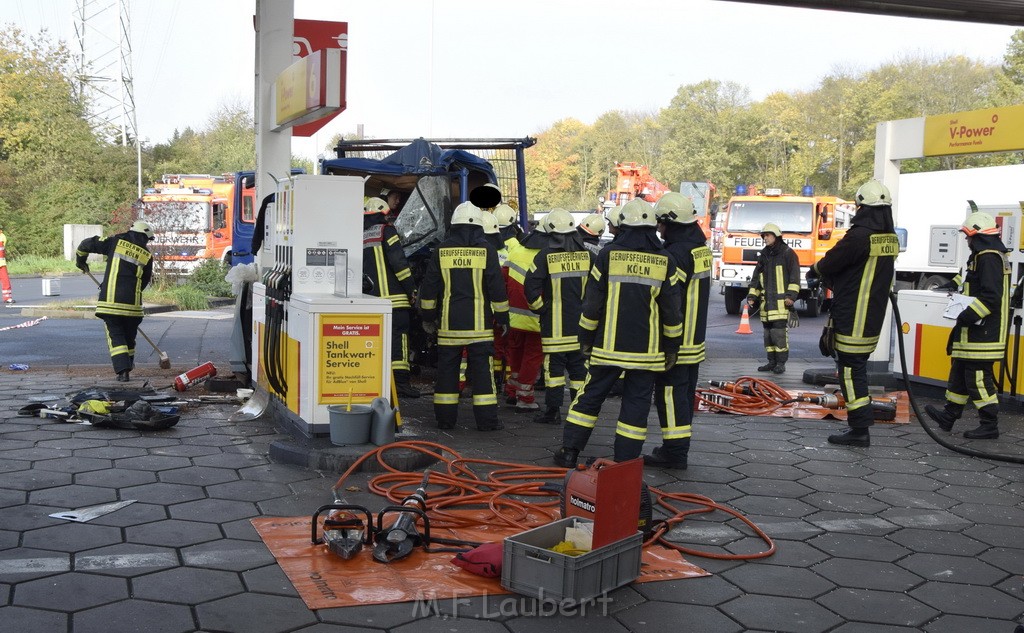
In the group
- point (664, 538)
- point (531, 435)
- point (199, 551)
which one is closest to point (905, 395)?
point (531, 435)

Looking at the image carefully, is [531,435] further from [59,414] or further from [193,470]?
[59,414]

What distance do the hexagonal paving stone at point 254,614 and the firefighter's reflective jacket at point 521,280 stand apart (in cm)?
480

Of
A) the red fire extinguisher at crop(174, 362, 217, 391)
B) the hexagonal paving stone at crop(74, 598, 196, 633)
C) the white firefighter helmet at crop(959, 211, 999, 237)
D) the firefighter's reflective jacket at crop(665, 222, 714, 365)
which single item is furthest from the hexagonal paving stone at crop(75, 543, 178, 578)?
the white firefighter helmet at crop(959, 211, 999, 237)

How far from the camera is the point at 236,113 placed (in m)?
58.0

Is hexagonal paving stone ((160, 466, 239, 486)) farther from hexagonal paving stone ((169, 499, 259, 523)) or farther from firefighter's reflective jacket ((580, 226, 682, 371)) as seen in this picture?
firefighter's reflective jacket ((580, 226, 682, 371))

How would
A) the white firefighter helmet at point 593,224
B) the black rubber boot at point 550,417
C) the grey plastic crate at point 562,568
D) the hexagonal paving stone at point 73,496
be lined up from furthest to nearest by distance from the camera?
the white firefighter helmet at point 593,224, the black rubber boot at point 550,417, the hexagonal paving stone at point 73,496, the grey plastic crate at point 562,568

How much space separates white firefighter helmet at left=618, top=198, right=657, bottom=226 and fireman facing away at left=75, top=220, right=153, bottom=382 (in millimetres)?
6018

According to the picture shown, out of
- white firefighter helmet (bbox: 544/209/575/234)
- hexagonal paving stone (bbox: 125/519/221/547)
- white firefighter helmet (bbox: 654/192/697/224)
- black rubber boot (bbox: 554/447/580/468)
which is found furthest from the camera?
white firefighter helmet (bbox: 544/209/575/234)

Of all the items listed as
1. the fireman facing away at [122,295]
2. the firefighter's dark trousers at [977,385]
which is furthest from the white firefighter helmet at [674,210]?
the fireman facing away at [122,295]

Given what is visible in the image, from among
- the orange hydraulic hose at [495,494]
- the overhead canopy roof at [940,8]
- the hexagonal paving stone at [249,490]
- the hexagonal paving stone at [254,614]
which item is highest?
the overhead canopy roof at [940,8]

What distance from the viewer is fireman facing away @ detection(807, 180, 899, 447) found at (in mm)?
7746

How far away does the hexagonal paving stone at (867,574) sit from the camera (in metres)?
4.57

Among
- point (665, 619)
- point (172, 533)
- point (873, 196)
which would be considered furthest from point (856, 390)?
point (172, 533)

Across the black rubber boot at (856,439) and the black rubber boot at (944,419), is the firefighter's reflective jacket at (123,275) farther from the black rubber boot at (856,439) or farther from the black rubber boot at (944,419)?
the black rubber boot at (944,419)
